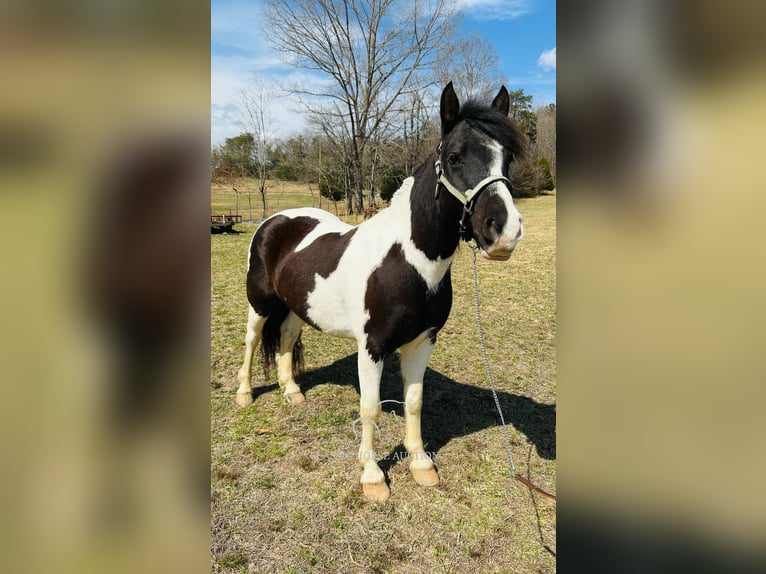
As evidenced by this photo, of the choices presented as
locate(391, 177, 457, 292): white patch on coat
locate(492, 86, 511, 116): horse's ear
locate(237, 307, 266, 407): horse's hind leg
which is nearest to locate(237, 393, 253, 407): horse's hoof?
locate(237, 307, 266, 407): horse's hind leg

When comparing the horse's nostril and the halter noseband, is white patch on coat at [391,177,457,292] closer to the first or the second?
the halter noseband

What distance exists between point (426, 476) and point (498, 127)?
84.6 inches

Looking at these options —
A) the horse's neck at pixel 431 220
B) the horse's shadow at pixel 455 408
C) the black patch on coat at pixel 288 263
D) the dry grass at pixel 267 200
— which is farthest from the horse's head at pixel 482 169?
the dry grass at pixel 267 200

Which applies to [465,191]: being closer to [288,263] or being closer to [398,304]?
[398,304]

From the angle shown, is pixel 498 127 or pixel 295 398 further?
pixel 295 398

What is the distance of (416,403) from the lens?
282 cm

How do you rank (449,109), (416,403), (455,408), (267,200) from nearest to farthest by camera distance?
(449,109) → (416,403) → (455,408) → (267,200)

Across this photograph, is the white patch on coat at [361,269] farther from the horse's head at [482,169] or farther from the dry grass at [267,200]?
the dry grass at [267,200]

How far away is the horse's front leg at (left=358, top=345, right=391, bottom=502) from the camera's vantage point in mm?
2576
